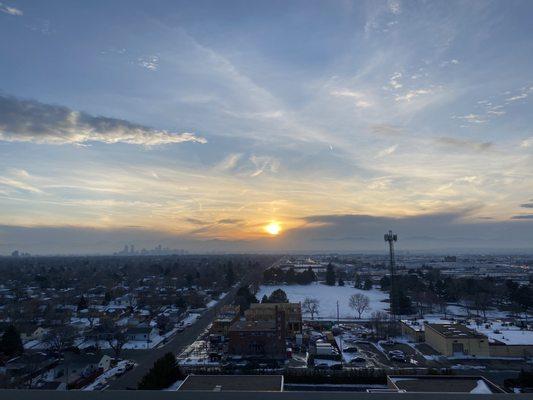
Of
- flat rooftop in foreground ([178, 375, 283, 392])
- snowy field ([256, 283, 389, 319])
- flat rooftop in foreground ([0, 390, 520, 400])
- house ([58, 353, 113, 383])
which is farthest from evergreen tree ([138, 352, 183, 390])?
snowy field ([256, 283, 389, 319])

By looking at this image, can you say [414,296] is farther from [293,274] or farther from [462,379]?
[462,379]

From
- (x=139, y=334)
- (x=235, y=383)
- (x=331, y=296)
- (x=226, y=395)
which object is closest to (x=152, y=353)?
(x=139, y=334)

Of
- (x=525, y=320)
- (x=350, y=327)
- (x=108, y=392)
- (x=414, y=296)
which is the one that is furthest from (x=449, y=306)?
(x=108, y=392)

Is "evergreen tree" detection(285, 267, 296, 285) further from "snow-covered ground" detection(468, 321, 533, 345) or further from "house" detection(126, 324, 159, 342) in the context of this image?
"house" detection(126, 324, 159, 342)

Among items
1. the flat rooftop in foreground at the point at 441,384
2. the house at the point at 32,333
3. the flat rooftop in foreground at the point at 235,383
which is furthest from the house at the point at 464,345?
the house at the point at 32,333

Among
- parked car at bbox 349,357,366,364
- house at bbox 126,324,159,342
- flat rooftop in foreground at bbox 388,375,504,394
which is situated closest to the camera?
flat rooftop in foreground at bbox 388,375,504,394

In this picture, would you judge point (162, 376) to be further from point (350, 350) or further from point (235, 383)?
point (350, 350)

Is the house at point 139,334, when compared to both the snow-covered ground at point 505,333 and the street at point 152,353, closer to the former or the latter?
the street at point 152,353
